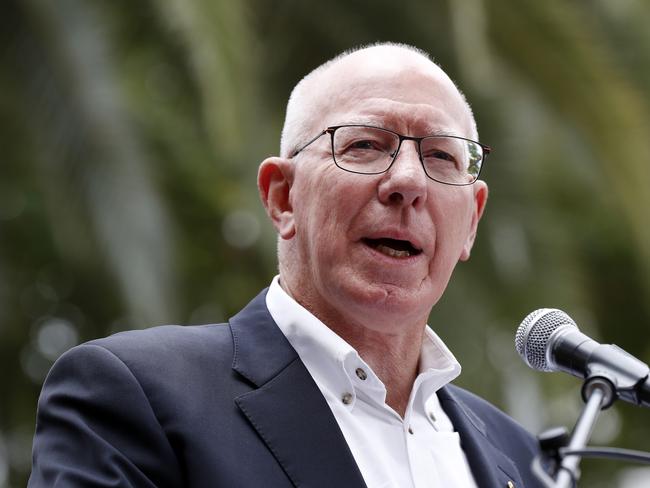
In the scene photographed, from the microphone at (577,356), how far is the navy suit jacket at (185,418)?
610 mm

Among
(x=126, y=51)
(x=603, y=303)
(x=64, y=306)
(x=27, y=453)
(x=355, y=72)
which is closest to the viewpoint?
(x=355, y=72)

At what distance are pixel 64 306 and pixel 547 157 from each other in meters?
4.97

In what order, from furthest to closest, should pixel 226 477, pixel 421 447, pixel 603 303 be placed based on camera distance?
pixel 603 303, pixel 421 447, pixel 226 477

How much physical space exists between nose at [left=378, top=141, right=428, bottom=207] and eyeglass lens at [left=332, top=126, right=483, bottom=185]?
0.14 feet

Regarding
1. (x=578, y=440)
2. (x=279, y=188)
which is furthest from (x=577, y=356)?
(x=279, y=188)

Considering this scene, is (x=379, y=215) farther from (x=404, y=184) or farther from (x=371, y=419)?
(x=371, y=419)

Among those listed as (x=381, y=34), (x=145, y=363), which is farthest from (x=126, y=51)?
(x=145, y=363)

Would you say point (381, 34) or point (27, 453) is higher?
point (381, 34)

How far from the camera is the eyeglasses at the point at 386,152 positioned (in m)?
3.90

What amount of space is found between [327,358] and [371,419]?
0.23m

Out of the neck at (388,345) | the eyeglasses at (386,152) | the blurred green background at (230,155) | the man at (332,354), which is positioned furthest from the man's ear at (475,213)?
the blurred green background at (230,155)

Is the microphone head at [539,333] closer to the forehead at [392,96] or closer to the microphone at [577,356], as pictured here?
the microphone at [577,356]

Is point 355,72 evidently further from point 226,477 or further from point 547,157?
point 547,157

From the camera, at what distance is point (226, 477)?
333cm
